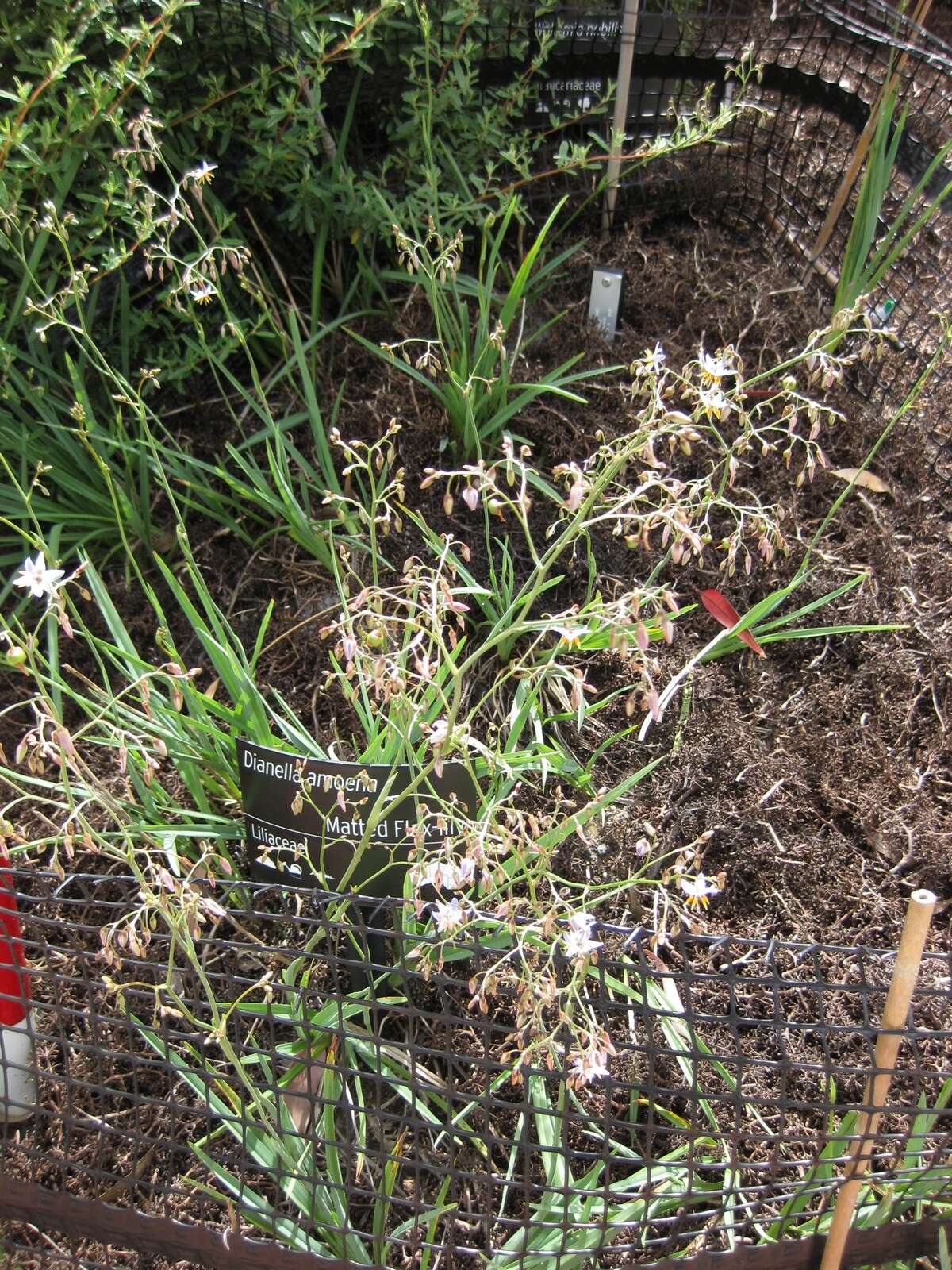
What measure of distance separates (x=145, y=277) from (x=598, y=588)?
1.14 metres

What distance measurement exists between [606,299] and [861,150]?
0.60 m

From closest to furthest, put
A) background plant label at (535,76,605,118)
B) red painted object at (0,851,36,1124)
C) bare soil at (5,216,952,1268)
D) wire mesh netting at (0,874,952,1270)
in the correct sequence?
wire mesh netting at (0,874,952,1270) < red painted object at (0,851,36,1124) < bare soil at (5,216,952,1268) < background plant label at (535,76,605,118)

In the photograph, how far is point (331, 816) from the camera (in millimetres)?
1365

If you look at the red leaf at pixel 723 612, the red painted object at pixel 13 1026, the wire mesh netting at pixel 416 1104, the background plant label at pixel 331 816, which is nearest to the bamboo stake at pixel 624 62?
the red leaf at pixel 723 612

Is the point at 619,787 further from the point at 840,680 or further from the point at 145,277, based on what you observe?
the point at 145,277

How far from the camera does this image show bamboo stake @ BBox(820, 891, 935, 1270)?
103 centimetres

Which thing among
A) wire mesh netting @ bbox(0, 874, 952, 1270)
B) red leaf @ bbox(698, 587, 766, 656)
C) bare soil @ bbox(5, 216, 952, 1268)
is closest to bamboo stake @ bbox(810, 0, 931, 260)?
bare soil @ bbox(5, 216, 952, 1268)

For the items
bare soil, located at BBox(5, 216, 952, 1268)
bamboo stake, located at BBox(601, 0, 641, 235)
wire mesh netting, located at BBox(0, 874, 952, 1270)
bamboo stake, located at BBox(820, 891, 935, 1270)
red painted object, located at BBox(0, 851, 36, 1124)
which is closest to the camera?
bamboo stake, located at BBox(820, 891, 935, 1270)

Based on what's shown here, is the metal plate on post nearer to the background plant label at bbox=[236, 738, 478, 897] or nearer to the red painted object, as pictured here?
the background plant label at bbox=[236, 738, 478, 897]

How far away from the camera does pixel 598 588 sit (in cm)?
196

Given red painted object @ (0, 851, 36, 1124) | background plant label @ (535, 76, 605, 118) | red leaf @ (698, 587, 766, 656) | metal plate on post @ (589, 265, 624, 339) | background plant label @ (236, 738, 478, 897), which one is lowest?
red painted object @ (0, 851, 36, 1124)

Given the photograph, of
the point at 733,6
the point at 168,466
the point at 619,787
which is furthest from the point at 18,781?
the point at 733,6

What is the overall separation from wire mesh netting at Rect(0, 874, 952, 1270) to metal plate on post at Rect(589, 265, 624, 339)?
4.25 feet

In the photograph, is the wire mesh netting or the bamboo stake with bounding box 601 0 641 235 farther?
the bamboo stake with bounding box 601 0 641 235
